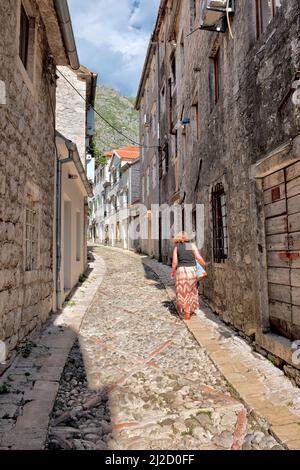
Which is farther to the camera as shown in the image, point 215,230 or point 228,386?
point 215,230

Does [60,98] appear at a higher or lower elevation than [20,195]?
higher

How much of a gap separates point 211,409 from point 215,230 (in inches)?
164

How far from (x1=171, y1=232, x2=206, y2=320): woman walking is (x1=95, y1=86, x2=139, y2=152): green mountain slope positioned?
6829 centimetres

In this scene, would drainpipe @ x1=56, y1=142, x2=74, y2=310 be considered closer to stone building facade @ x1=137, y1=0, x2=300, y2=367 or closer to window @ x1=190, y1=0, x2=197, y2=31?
stone building facade @ x1=137, y1=0, x2=300, y2=367

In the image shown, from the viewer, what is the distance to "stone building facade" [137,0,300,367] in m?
3.66

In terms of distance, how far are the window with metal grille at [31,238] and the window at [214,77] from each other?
13.6 feet

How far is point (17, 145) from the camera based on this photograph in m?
4.09

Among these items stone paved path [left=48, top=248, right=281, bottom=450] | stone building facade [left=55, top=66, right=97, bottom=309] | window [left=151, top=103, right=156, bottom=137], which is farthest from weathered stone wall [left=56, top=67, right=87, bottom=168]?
stone paved path [left=48, top=248, right=281, bottom=450]

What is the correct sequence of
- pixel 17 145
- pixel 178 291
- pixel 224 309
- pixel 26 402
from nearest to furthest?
pixel 26 402, pixel 17 145, pixel 224 309, pixel 178 291

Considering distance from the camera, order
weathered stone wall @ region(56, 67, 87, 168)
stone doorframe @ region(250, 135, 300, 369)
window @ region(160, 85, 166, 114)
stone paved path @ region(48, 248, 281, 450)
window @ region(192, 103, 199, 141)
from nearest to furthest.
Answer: stone paved path @ region(48, 248, 281, 450)
stone doorframe @ region(250, 135, 300, 369)
window @ region(192, 103, 199, 141)
weathered stone wall @ region(56, 67, 87, 168)
window @ region(160, 85, 166, 114)

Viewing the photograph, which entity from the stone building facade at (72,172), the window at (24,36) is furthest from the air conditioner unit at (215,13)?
the stone building facade at (72,172)

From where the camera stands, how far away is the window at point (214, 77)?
675 centimetres

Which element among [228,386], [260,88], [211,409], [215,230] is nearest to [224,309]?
[215,230]
